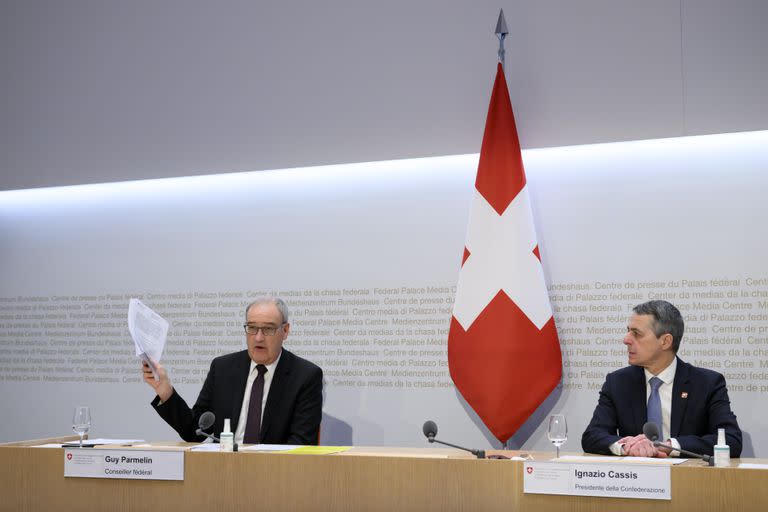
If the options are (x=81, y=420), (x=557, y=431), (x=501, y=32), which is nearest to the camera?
(x=557, y=431)

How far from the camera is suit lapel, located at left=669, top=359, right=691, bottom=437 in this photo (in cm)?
403

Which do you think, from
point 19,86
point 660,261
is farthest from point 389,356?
point 19,86

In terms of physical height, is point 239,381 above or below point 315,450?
above

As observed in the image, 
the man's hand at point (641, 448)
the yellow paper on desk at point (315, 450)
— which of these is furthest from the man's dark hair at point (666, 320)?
the yellow paper on desk at point (315, 450)

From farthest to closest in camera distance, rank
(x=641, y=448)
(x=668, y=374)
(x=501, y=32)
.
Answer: (x=501, y=32) < (x=668, y=374) < (x=641, y=448)

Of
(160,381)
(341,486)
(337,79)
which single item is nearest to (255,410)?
(160,381)

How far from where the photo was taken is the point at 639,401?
411 centimetres

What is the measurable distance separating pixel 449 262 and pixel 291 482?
7.04 ft

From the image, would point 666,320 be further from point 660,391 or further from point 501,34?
point 501,34

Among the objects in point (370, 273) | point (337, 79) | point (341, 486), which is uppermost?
point (337, 79)

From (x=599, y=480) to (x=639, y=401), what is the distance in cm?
124

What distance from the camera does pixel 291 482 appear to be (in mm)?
3359

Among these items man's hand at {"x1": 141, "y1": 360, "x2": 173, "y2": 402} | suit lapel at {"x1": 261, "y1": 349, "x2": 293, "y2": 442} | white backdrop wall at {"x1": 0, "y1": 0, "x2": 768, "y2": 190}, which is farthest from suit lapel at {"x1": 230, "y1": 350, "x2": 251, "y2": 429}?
white backdrop wall at {"x1": 0, "y1": 0, "x2": 768, "y2": 190}

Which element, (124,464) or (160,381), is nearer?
(124,464)
